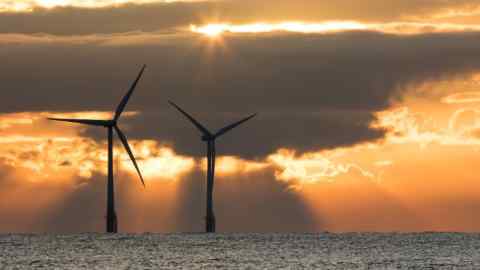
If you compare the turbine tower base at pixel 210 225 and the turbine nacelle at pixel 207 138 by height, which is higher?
the turbine nacelle at pixel 207 138

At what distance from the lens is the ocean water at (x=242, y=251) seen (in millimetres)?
92688

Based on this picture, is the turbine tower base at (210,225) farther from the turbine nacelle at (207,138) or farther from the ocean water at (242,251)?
the turbine nacelle at (207,138)

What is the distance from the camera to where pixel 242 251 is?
10938 centimetres

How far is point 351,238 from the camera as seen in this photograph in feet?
417

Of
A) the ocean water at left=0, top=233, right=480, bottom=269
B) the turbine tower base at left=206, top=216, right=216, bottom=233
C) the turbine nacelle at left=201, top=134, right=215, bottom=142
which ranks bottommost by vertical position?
the ocean water at left=0, top=233, right=480, bottom=269

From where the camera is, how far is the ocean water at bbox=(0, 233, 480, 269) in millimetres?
92688

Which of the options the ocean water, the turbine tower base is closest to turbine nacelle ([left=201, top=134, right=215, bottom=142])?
the turbine tower base

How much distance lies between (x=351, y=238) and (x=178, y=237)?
657 inches

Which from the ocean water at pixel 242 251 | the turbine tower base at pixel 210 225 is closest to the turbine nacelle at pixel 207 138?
the turbine tower base at pixel 210 225

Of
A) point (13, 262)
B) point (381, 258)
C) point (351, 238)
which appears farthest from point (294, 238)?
point (13, 262)

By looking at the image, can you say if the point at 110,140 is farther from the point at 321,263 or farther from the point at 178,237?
the point at 321,263

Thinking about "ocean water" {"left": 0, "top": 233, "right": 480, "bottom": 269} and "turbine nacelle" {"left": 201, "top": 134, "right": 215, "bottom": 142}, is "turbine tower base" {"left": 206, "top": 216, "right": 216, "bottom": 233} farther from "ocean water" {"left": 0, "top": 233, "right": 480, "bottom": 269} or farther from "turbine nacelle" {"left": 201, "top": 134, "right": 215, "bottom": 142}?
"turbine nacelle" {"left": 201, "top": 134, "right": 215, "bottom": 142}

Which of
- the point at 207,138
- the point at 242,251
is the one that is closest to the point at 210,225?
the point at 207,138

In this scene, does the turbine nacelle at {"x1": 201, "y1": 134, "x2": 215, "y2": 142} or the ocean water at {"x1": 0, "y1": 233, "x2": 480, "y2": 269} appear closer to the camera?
the ocean water at {"x1": 0, "y1": 233, "x2": 480, "y2": 269}
